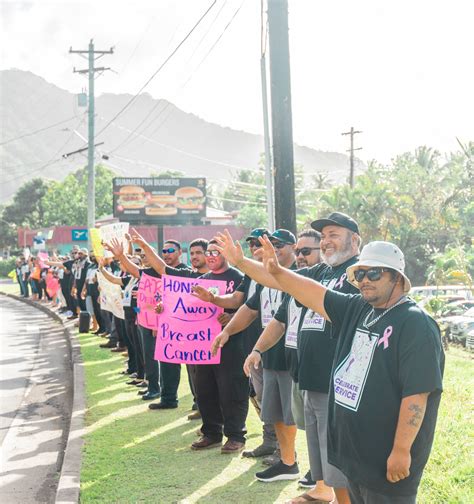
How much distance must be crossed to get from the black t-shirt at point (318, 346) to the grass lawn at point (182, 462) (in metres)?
1.22

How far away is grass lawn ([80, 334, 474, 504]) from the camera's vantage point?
17.7 ft

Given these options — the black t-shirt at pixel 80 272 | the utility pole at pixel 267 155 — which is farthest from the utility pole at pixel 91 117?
the utility pole at pixel 267 155

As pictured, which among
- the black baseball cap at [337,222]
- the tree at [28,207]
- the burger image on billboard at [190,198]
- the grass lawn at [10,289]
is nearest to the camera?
the black baseball cap at [337,222]

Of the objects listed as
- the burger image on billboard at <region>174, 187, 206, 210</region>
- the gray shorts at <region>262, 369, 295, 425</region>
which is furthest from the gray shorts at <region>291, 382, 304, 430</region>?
the burger image on billboard at <region>174, 187, 206, 210</region>

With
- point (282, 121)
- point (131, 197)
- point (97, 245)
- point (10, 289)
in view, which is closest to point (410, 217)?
point (131, 197)

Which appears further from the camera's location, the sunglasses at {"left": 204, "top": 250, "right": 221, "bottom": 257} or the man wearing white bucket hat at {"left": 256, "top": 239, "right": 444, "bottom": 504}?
the sunglasses at {"left": 204, "top": 250, "right": 221, "bottom": 257}

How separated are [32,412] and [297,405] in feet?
17.1

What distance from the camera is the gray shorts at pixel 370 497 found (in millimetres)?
3395

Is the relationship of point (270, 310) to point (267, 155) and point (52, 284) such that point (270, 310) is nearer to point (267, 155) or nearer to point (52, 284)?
point (267, 155)

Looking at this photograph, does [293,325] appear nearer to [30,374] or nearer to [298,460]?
[298,460]

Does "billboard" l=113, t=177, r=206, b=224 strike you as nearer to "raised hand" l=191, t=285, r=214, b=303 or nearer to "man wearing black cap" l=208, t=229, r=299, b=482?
"raised hand" l=191, t=285, r=214, b=303

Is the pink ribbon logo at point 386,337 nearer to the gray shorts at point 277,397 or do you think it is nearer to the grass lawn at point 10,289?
the gray shorts at point 277,397

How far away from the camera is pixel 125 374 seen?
440 inches

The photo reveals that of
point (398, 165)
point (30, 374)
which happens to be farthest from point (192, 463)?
point (398, 165)
